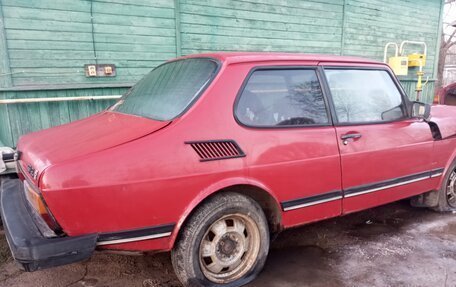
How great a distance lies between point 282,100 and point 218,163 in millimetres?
810

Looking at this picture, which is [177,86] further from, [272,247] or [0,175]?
[0,175]

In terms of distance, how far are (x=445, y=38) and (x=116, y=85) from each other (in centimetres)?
1991

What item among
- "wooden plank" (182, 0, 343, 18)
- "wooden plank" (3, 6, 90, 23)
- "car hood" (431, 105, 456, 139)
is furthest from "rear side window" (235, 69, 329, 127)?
"wooden plank" (182, 0, 343, 18)

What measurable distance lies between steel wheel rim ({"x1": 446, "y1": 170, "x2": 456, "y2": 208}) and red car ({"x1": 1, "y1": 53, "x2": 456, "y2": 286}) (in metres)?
0.86

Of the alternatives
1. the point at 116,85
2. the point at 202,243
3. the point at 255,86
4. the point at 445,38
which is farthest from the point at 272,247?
the point at 445,38

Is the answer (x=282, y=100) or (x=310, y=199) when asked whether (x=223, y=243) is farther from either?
(x=282, y=100)

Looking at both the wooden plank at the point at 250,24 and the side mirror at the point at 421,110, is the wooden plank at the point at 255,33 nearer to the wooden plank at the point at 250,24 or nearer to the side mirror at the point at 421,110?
the wooden plank at the point at 250,24

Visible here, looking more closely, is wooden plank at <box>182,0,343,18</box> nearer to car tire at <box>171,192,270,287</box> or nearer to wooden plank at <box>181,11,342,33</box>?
wooden plank at <box>181,11,342,33</box>

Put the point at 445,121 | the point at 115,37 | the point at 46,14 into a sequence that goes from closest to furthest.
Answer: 1. the point at 445,121
2. the point at 46,14
3. the point at 115,37

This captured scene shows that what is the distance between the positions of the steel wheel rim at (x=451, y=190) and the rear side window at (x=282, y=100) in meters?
2.23

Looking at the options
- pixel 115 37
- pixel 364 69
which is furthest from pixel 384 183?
pixel 115 37

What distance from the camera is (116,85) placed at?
556 cm

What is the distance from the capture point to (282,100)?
281 centimetres

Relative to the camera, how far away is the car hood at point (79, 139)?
7.02ft
